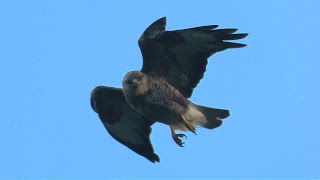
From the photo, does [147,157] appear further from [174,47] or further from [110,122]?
[174,47]

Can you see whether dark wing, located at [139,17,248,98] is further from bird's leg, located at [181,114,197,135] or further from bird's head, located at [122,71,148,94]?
bird's leg, located at [181,114,197,135]

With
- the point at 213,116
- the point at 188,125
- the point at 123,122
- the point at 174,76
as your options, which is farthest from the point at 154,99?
the point at 123,122

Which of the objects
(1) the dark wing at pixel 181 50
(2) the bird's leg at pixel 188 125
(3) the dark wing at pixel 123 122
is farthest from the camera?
(3) the dark wing at pixel 123 122

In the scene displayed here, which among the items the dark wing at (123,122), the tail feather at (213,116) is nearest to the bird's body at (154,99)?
the tail feather at (213,116)

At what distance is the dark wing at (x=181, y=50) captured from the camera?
16.6 metres

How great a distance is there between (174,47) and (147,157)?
2224 mm

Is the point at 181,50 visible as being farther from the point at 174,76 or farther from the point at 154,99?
the point at 154,99

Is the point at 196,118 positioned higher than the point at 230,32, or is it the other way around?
the point at 230,32

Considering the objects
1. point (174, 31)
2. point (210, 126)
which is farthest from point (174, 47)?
point (210, 126)

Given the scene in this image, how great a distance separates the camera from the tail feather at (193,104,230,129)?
55.6 ft

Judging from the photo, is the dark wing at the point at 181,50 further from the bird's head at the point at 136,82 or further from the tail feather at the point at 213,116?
the tail feather at the point at 213,116

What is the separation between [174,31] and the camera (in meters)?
16.6

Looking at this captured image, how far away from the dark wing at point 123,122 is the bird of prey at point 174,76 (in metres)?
0.31

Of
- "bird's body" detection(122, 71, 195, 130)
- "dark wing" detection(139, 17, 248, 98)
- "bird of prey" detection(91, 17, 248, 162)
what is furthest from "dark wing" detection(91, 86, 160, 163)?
Result: "dark wing" detection(139, 17, 248, 98)
